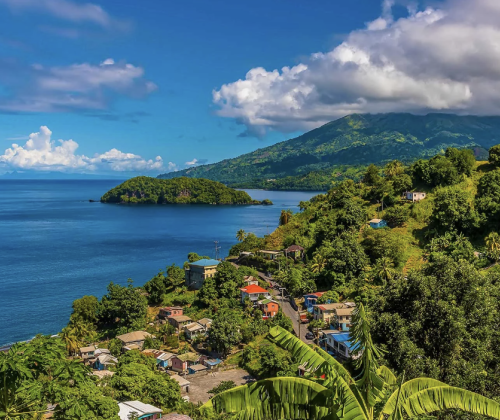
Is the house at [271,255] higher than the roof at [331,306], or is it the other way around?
the house at [271,255]

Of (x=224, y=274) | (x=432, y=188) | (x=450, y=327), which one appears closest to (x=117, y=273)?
(x=224, y=274)

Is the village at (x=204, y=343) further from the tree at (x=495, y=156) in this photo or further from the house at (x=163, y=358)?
the tree at (x=495, y=156)

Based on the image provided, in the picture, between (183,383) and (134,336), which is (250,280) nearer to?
(134,336)

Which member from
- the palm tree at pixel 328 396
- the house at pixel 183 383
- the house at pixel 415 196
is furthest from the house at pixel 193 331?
the palm tree at pixel 328 396

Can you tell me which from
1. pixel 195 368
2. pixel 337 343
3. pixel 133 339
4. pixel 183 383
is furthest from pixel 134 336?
pixel 337 343

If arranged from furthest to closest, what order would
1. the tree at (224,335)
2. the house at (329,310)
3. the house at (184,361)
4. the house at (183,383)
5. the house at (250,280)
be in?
the house at (250,280)
the house at (329,310)
the tree at (224,335)
the house at (184,361)
the house at (183,383)

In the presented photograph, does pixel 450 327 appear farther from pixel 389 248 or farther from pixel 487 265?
pixel 389 248

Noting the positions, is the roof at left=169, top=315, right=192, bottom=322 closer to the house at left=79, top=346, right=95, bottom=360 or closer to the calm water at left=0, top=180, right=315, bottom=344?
the house at left=79, top=346, right=95, bottom=360
